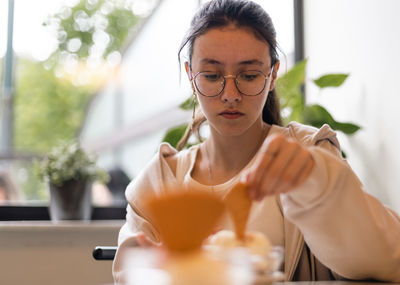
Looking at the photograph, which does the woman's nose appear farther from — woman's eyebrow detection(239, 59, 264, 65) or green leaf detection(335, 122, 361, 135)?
green leaf detection(335, 122, 361, 135)

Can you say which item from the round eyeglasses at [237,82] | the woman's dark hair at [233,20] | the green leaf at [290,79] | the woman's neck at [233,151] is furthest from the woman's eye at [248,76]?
the green leaf at [290,79]

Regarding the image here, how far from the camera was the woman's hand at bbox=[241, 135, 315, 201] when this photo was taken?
720 mm

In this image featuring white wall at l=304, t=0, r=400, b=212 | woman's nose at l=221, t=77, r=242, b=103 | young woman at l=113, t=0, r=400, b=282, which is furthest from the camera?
white wall at l=304, t=0, r=400, b=212

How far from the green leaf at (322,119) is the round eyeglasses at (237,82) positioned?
0.70 metres

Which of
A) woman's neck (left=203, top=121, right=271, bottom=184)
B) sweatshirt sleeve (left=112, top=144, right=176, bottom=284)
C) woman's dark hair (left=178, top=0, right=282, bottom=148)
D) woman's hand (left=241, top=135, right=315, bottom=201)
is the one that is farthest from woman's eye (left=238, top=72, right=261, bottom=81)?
woman's hand (left=241, top=135, right=315, bottom=201)

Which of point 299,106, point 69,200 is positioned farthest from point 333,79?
point 69,200

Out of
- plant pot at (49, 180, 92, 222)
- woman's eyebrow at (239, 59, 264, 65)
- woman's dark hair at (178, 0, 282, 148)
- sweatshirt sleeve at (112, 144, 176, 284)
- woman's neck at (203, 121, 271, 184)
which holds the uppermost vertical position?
woman's dark hair at (178, 0, 282, 148)

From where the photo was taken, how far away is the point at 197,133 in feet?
5.68

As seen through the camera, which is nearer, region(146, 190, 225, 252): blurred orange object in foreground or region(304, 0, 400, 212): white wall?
region(146, 190, 225, 252): blurred orange object in foreground

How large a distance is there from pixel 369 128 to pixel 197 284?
1.51m

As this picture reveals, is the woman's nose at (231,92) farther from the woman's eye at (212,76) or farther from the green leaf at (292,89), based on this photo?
the green leaf at (292,89)

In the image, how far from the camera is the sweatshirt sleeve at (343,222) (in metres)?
0.86

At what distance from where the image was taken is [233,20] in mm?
1332

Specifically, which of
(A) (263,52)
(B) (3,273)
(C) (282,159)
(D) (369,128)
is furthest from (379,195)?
(B) (3,273)
